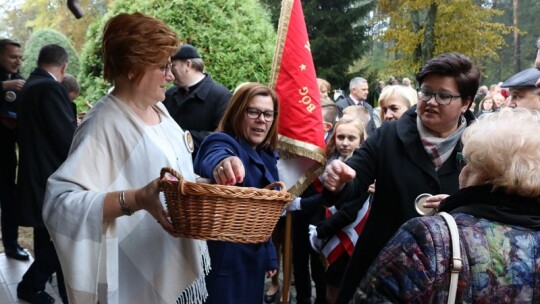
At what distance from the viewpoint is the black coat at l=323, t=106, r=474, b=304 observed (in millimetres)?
2967

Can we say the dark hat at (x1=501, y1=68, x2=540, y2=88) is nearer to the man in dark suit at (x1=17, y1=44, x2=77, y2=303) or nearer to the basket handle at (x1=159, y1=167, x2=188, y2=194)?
the basket handle at (x1=159, y1=167, x2=188, y2=194)

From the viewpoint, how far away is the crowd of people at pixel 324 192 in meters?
1.79

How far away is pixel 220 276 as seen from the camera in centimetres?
313

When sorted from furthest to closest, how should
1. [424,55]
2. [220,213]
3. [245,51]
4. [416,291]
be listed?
[424,55], [245,51], [220,213], [416,291]

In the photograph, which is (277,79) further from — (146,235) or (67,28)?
(67,28)

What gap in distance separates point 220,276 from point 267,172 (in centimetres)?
64

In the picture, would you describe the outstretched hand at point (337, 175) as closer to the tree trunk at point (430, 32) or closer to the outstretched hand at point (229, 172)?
the outstretched hand at point (229, 172)

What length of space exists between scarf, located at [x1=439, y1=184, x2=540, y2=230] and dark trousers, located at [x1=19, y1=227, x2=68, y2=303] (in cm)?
390

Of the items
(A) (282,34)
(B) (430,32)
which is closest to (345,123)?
(A) (282,34)

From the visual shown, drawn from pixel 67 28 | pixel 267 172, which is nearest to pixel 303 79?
pixel 267 172

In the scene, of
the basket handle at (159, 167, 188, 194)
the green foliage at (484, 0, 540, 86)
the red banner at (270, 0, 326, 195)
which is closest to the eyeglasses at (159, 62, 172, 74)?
the basket handle at (159, 167, 188, 194)

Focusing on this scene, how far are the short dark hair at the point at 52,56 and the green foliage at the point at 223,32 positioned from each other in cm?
70

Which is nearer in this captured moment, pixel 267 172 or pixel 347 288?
pixel 347 288

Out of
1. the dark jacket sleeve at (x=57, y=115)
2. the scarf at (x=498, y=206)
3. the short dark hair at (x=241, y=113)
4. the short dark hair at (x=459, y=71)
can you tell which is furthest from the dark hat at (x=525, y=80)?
the dark jacket sleeve at (x=57, y=115)
